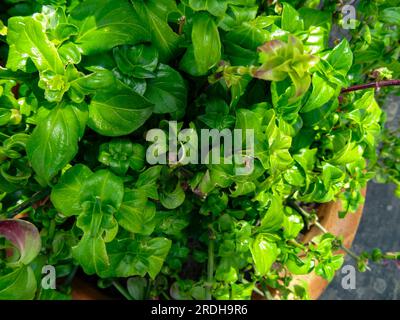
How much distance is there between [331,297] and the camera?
3.07 ft

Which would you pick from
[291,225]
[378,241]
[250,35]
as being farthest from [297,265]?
[378,241]

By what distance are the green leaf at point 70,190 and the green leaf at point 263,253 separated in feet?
0.66

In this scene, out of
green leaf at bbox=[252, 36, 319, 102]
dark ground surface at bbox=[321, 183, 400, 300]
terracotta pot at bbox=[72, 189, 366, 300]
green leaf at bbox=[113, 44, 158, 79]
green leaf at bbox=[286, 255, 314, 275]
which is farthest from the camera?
dark ground surface at bbox=[321, 183, 400, 300]

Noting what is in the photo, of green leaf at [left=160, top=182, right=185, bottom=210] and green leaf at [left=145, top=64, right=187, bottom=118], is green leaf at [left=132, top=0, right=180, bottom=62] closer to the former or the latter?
green leaf at [left=145, top=64, right=187, bottom=118]

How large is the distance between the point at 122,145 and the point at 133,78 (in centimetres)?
6

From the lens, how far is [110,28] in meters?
0.40

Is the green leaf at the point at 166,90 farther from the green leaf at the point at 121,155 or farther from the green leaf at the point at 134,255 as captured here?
the green leaf at the point at 134,255

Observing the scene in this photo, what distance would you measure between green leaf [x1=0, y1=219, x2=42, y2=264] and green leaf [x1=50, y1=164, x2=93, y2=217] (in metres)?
0.04

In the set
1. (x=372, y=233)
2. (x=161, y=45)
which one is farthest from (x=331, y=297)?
(x=161, y=45)

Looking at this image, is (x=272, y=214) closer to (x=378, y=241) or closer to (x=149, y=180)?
(x=149, y=180)

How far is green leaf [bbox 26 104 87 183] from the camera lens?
0.39m

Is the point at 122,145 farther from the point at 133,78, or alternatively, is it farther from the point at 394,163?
the point at 394,163

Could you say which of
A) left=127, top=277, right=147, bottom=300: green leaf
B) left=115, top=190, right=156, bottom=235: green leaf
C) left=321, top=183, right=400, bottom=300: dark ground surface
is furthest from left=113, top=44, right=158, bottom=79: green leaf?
left=321, top=183, right=400, bottom=300: dark ground surface
